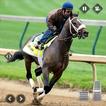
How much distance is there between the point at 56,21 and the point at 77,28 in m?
0.81

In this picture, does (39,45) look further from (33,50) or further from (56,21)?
(56,21)

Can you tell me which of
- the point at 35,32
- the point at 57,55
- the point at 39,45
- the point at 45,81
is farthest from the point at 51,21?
the point at 35,32

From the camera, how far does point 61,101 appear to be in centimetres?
1474

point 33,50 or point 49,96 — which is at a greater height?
point 33,50

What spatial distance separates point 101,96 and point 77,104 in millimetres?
837

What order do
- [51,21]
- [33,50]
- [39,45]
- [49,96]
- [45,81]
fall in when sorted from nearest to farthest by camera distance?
[45,81]
[51,21]
[39,45]
[33,50]
[49,96]

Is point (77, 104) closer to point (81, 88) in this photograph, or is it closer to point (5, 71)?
point (81, 88)

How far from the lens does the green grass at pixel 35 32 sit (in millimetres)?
16712

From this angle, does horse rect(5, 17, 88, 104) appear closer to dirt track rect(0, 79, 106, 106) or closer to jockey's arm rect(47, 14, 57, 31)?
jockey's arm rect(47, 14, 57, 31)

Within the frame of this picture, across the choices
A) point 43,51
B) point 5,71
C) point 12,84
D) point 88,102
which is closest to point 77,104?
point 88,102

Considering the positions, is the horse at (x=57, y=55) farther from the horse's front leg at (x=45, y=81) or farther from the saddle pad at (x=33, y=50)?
the saddle pad at (x=33, y=50)

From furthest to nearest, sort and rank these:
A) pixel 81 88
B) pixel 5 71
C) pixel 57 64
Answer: pixel 5 71, pixel 81 88, pixel 57 64

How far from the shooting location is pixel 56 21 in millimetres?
13781

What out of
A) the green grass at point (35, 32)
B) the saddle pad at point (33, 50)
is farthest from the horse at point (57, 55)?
the green grass at point (35, 32)
